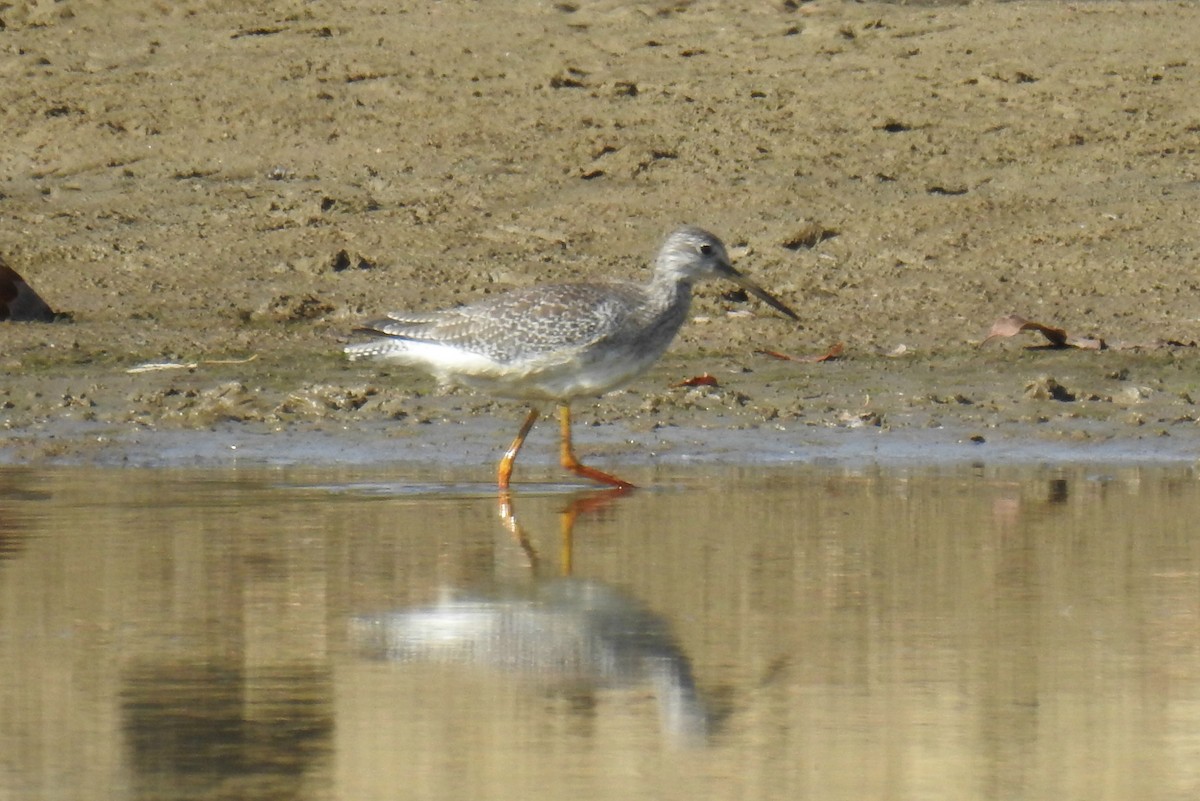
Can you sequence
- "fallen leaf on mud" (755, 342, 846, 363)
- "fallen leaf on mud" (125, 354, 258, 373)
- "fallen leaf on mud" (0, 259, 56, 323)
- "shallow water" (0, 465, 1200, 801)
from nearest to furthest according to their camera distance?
"shallow water" (0, 465, 1200, 801), "fallen leaf on mud" (125, 354, 258, 373), "fallen leaf on mud" (755, 342, 846, 363), "fallen leaf on mud" (0, 259, 56, 323)

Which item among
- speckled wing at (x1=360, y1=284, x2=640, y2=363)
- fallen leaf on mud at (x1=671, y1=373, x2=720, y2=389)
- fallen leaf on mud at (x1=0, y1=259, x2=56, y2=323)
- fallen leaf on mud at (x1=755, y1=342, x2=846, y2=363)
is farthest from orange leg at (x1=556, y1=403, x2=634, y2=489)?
fallen leaf on mud at (x1=0, y1=259, x2=56, y2=323)

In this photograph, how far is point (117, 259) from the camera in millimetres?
12281

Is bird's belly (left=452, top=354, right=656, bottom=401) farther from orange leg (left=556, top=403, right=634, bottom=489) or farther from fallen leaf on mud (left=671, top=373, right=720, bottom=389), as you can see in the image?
fallen leaf on mud (left=671, top=373, right=720, bottom=389)

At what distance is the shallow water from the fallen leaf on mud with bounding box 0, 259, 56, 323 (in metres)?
3.12

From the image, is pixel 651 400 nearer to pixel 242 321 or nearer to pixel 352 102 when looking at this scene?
pixel 242 321

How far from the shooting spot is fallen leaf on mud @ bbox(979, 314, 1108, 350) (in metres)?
11.1

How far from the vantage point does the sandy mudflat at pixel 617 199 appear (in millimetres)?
10461

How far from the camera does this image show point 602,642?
5.75 metres

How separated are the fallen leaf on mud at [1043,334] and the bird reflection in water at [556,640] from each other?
4952mm

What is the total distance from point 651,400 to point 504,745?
5651 mm

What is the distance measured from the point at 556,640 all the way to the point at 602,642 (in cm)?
12

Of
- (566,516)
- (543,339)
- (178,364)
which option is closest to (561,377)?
(543,339)

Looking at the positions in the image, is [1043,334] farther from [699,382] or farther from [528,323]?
[528,323]

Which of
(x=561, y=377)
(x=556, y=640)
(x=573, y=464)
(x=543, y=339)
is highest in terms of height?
(x=543, y=339)
